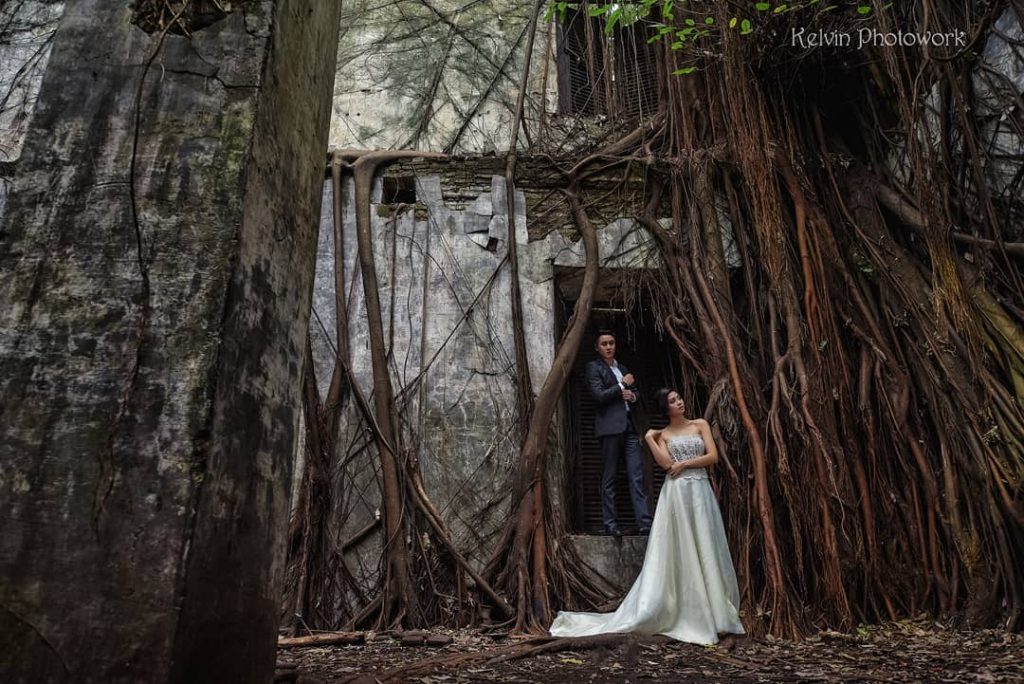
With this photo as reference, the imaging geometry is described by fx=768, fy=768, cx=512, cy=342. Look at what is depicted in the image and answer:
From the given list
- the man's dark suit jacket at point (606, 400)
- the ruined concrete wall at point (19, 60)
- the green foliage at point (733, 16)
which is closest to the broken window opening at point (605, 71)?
the green foliage at point (733, 16)

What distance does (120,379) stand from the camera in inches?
62.4

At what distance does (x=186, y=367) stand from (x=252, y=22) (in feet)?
2.97

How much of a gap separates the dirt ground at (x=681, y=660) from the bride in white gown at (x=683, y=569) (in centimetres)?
16

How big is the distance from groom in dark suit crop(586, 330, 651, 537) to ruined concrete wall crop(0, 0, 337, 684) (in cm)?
329

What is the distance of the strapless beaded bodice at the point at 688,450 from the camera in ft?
14.6

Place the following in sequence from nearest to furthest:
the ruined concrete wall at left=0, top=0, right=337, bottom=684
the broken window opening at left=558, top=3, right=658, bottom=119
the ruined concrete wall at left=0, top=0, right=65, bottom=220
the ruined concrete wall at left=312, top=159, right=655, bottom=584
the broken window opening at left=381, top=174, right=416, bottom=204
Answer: the ruined concrete wall at left=0, top=0, right=337, bottom=684 → the ruined concrete wall at left=0, top=0, right=65, bottom=220 → the ruined concrete wall at left=312, top=159, right=655, bottom=584 → the broken window opening at left=381, top=174, right=416, bottom=204 → the broken window opening at left=558, top=3, right=658, bottom=119

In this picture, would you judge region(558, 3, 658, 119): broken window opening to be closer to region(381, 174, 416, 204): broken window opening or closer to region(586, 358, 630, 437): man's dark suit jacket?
region(381, 174, 416, 204): broken window opening

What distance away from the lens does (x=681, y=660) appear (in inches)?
132

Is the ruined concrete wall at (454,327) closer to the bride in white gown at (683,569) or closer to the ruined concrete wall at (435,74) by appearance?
the ruined concrete wall at (435,74)

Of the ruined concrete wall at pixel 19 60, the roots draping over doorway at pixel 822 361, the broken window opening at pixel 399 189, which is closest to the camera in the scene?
the ruined concrete wall at pixel 19 60

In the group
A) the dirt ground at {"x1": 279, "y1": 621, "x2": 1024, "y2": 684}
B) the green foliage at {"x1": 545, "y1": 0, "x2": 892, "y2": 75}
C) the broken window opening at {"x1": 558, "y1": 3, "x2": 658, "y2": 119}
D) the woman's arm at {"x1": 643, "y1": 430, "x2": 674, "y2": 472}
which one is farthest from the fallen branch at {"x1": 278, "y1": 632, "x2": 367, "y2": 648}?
the broken window opening at {"x1": 558, "y1": 3, "x2": 658, "y2": 119}

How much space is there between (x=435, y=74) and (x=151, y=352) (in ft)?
16.7

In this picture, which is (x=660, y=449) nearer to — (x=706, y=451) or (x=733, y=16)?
(x=706, y=451)

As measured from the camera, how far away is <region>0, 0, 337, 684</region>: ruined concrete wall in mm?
1470
